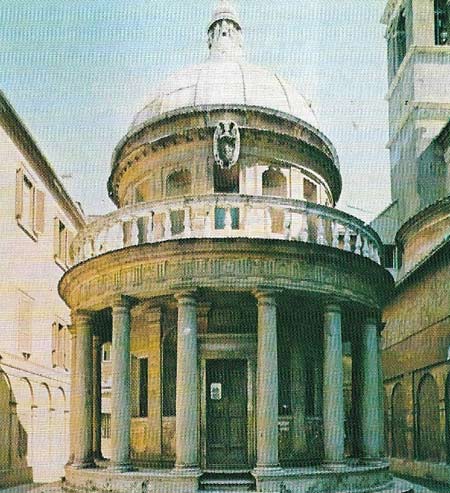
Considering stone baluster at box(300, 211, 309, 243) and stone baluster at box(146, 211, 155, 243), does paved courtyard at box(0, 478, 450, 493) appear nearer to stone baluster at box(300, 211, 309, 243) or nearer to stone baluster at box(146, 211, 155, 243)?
stone baluster at box(300, 211, 309, 243)

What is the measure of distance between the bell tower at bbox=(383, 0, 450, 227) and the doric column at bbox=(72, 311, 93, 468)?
25720mm

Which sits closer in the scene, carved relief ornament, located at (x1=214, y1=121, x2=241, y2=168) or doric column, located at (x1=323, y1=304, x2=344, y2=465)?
doric column, located at (x1=323, y1=304, x2=344, y2=465)

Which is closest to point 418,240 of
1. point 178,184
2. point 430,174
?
point 430,174

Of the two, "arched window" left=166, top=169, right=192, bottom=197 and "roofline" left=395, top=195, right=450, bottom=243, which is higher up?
"roofline" left=395, top=195, right=450, bottom=243

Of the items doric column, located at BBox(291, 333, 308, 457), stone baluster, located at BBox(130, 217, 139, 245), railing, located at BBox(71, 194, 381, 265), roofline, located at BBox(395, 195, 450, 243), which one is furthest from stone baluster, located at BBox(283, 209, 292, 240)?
roofline, located at BBox(395, 195, 450, 243)

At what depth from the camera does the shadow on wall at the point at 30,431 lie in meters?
27.8

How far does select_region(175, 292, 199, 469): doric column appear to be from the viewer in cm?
1972

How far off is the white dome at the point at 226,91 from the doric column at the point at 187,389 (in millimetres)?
7903

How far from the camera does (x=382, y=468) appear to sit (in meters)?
22.2

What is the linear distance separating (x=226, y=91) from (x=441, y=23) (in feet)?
85.0

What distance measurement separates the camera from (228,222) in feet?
68.3

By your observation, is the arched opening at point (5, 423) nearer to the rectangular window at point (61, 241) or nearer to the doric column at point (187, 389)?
the rectangular window at point (61, 241)

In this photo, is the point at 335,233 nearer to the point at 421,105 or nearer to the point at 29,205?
the point at 29,205

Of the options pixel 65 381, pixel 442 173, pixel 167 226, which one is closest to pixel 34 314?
pixel 65 381
